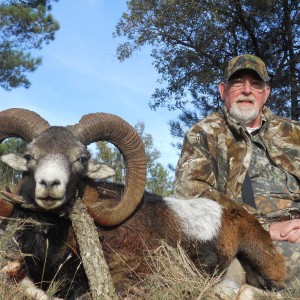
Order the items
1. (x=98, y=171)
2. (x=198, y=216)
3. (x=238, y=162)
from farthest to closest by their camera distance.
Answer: (x=238, y=162), (x=198, y=216), (x=98, y=171)

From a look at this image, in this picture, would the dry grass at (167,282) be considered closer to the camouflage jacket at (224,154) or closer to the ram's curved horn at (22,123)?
the ram's curved horn at (22,123)

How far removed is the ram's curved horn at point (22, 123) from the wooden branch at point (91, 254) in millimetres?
946

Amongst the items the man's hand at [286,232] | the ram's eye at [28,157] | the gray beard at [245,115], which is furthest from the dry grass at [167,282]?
the gray beard at [245,115]

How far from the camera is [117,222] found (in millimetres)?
5074

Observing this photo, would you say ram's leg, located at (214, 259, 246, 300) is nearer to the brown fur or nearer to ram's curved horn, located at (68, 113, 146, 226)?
the brown fur

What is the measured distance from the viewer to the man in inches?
247

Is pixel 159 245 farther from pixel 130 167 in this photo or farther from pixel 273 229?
pixel 273 229

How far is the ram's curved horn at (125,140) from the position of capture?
5266 mm

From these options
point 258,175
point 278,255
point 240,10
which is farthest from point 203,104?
point 278,255

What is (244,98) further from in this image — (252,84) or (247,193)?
(247,193)

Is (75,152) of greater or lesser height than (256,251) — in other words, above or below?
above

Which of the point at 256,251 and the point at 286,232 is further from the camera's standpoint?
the point at 286,232

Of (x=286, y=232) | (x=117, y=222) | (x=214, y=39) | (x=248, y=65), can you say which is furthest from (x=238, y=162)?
(x=214, y=39)

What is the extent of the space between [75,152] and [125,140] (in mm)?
598
